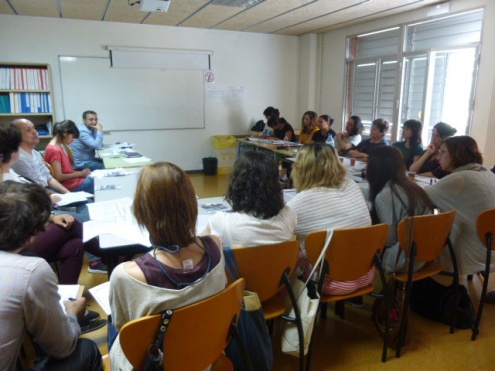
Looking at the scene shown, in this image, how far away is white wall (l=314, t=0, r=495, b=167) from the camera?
172 inches

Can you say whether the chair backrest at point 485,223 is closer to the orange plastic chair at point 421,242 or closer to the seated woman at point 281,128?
the orange plastic chair at point 421,242

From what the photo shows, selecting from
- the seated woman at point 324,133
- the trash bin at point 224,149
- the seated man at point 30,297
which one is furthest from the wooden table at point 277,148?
the seated man at point 30,297

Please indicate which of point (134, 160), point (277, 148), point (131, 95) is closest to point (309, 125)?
point (277, 148)

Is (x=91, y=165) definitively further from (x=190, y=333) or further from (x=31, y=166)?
(x=190, y=333)

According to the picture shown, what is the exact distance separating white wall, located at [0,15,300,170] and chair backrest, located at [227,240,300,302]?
552 cm

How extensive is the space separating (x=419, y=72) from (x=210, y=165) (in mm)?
3797

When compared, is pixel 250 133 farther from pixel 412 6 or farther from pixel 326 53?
pixel 412 6

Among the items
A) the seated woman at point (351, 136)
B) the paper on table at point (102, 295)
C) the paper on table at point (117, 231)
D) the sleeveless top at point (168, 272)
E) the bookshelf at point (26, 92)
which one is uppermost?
the bookshelf at point (26, 92)

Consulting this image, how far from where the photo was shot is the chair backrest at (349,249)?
171 cm

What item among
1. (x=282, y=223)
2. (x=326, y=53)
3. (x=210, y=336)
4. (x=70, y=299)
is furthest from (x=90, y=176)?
→ (x=326, y=53)

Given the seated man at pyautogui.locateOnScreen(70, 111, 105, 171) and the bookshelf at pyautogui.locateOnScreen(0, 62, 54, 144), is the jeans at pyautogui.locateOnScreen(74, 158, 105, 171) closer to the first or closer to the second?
the seated man at pyautogui.locateOnScreen(70, 111, 105, 171)

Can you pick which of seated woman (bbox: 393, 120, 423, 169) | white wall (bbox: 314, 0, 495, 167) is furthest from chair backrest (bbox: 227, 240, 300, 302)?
white wall (bbox: 314, 0, 495, 167)

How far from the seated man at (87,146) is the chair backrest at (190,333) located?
12.7 ft

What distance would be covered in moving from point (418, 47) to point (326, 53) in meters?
1.97
